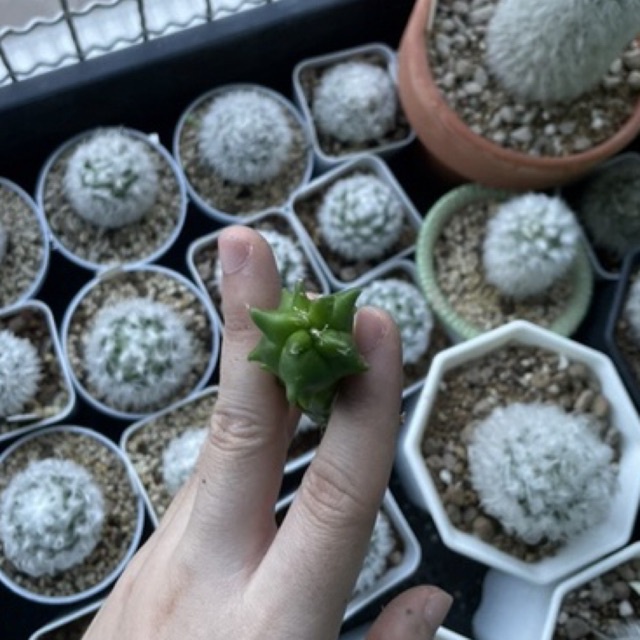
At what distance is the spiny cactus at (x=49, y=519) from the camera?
1.06 meters

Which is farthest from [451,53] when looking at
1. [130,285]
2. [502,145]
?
[130,285]

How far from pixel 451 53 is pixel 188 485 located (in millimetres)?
662

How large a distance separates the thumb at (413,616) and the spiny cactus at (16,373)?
1.73 ft

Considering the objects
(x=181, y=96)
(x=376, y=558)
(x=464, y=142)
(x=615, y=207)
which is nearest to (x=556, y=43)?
(x=464, y=142)

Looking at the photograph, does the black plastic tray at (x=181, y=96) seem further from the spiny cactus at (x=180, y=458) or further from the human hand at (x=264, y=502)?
the human hand at (x=264, y=502)

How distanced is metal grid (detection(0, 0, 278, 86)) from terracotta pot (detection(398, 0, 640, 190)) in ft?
0.74

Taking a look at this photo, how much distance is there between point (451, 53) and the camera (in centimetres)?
120

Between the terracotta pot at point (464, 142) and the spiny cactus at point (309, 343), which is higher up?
the spiny cactus at point (309, 343)

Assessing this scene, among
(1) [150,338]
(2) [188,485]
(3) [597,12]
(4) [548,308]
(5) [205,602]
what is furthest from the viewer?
(4) [548,308]

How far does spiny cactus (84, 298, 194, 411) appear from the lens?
3.67 ft

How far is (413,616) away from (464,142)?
1.92 feet

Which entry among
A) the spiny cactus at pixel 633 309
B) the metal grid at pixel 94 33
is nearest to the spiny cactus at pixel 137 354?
the metal grid at pixel 94 33

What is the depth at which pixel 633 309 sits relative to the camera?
1.18 metres

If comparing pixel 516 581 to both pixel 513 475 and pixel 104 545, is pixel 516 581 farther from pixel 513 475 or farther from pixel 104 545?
pixel 104 545
